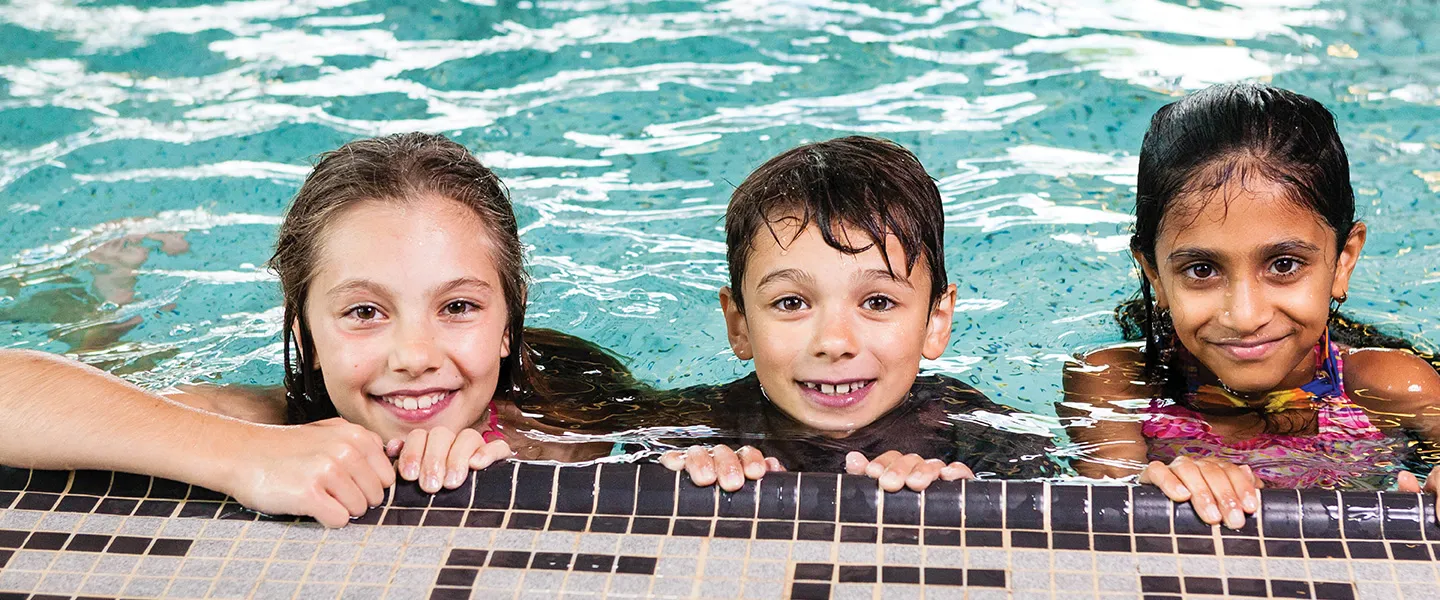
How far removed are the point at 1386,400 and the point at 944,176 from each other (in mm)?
2170

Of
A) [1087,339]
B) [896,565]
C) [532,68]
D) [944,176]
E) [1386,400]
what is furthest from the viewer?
[532,68]

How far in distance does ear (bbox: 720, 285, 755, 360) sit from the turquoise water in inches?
29.9

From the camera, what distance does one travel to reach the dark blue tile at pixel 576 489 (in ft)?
8.03

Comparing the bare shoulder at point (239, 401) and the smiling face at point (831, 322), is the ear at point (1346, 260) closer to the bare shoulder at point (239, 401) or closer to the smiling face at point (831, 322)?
the smiling face at point (831, 322)

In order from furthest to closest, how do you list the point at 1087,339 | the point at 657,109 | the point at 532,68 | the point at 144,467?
the point at 532,68 < the point at 657,109 < the point at 1087,339 < the point at 144,467

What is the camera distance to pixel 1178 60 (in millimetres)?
6121

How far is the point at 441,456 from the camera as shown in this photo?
2.53m

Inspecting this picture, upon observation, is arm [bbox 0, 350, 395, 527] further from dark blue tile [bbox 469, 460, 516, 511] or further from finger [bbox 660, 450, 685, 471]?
finger [bbox 660, 450, 685, 471]

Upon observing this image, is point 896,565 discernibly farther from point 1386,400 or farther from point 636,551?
point 1386,400

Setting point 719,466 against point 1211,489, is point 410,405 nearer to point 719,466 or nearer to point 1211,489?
point 719,466

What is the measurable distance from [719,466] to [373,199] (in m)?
1.04

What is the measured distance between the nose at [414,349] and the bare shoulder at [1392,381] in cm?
228

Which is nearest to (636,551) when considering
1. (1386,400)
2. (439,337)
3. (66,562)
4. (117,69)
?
(439,337)

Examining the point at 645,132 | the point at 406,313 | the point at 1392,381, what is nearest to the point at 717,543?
the point at 406,313
